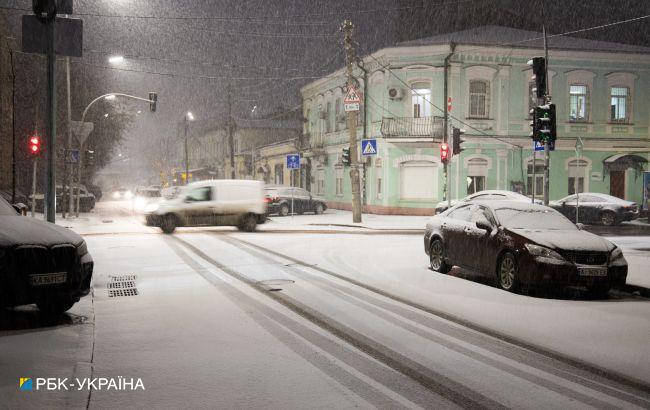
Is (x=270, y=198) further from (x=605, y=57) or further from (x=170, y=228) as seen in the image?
(x=605, y=57)

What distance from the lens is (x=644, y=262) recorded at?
44.9ft

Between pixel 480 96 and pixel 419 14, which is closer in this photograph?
pixel 480 96

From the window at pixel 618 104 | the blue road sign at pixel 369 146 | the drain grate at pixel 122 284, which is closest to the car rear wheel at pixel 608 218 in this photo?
the window at pixel 618 104

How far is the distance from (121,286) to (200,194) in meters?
11.8

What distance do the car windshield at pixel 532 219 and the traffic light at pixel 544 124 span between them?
4.72 m

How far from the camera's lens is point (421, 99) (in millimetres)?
34000

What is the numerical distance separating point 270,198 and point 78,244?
2566 cm

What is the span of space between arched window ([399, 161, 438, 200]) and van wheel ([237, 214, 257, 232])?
531 inches

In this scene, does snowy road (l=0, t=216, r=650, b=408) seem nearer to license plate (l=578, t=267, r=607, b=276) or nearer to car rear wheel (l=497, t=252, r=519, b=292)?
car rear wheel (l=497, t=252, r=519, b=292)

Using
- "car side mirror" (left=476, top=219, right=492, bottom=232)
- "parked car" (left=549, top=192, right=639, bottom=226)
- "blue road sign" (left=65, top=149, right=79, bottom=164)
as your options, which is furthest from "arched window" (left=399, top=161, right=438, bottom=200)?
"car side mirror" (left=476, top=219, right=492, bottom=232)

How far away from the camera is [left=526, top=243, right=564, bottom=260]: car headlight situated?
31.7 ft

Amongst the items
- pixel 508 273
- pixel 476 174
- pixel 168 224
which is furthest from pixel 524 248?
pixel 476 174

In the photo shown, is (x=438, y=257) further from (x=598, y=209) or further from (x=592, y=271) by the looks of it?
(x=598, y=209)

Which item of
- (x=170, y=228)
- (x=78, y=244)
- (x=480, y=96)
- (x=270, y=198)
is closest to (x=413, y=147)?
(x=480, y=96)
